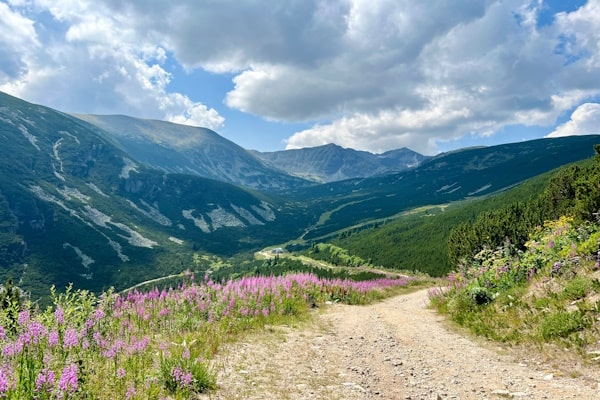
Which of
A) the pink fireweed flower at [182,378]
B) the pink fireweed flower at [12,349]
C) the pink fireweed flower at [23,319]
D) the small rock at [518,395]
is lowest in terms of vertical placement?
the small rock at [518,395]

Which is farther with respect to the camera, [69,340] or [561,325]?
[561,325]

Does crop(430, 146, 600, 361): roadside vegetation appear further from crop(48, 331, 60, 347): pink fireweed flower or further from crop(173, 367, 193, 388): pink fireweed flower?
crop(48, 331, 60, 347): pink fireweed flower

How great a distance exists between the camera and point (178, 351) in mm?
8008

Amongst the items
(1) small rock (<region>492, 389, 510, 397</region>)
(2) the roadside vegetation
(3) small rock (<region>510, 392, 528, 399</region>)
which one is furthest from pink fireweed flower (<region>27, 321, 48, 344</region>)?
(2) the roadside vegetation

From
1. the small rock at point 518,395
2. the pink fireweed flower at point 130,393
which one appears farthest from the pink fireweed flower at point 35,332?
the small rock at point 518,395

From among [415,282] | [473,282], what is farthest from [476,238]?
[473,282]

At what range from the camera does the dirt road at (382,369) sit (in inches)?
291

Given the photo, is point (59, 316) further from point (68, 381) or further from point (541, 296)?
point (541, 296)

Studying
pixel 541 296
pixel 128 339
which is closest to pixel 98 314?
pixel 128 339

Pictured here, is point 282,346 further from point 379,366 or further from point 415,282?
point 415,282

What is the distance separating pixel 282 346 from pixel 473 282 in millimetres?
11523

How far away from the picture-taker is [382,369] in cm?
912

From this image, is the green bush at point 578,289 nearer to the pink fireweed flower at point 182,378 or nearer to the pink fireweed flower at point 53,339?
the pink fireweed flower at point 182,378

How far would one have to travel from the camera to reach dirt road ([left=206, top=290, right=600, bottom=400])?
7395 mm
